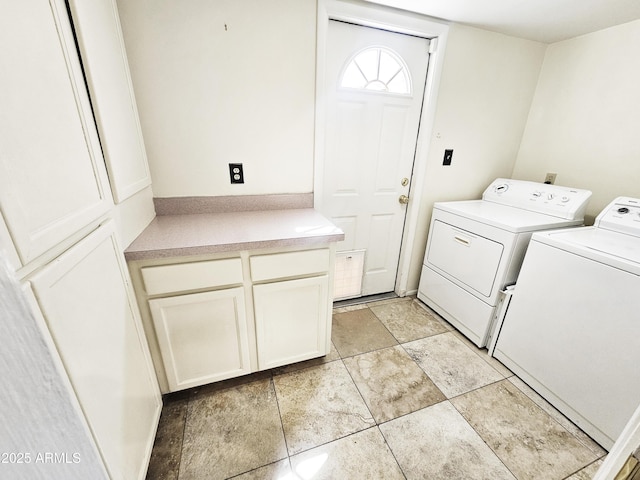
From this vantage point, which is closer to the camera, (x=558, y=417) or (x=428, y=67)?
(x=558, y=417)

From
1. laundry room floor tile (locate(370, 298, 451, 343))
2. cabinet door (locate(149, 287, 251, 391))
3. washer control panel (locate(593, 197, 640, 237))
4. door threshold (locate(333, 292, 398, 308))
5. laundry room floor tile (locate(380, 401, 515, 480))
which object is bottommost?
laundry room floor tile (locate(380, 401, 515, 480))

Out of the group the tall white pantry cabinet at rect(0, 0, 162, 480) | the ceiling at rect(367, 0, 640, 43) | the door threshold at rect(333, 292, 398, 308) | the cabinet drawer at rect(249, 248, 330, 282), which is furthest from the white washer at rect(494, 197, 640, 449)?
the tall white pantry cabinet at rect(0, 0, 162, 480)

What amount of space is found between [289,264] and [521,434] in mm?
1438

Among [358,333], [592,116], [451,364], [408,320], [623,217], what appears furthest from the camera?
[408,320]

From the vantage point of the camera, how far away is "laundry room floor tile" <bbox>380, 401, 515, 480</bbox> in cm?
118

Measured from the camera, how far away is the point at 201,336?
1334 mm

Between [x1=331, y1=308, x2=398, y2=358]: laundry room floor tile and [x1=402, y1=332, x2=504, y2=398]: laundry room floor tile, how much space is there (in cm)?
18

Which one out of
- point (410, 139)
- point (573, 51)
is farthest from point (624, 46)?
point (410, 139)

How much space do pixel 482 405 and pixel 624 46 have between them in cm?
237

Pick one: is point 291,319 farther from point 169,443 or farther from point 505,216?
point 505,216

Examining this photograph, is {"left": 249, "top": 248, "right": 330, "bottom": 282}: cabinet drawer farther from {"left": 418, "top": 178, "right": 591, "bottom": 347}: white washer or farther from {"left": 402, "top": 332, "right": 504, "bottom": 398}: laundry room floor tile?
{"left": 418, "top": 178, "right": 591, "bottom": 347}: white washer

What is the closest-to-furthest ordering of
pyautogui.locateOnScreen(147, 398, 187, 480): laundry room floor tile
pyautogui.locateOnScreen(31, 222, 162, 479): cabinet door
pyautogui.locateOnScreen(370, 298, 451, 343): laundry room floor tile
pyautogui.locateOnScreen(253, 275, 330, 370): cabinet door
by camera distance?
pyautogui.locateOnScreen(31, 222, 162, 479): cabinet door < pyautogui.locateOnScreen(147, 398, 187, 480): laundry room floor tile < pyautogui.locateOnScreen(253, 275, 330, 370): cabinet door < pyautogui.locateOnScreen(370, 298, 451, 343): laundry room floor tile

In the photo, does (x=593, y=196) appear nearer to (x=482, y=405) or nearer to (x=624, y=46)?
(x=624, y=46)

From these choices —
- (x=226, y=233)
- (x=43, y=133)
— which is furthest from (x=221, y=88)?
(x=43, y=133)
